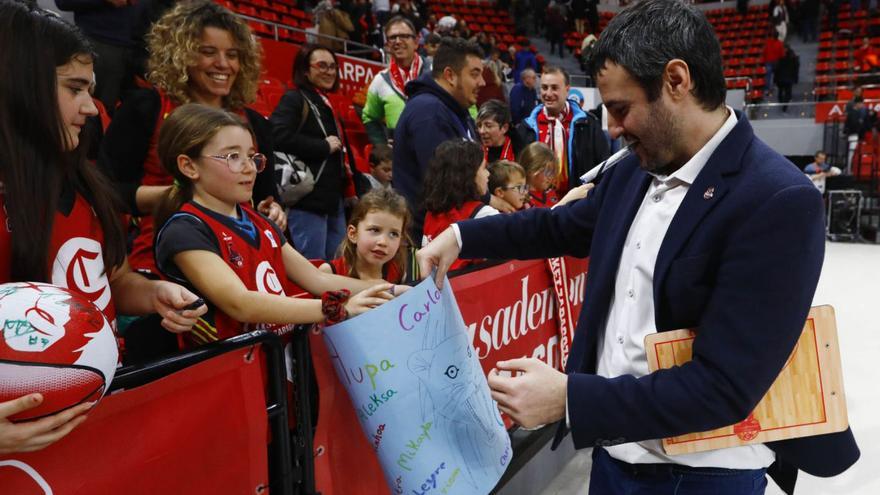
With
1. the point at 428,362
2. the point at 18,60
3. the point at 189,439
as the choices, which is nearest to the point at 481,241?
the point at 428,362

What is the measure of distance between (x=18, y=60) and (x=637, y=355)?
1404 millimetres

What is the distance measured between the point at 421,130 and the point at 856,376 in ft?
11.2

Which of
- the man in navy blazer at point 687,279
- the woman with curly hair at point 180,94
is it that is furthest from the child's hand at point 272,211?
the man in navy blazer at point 687,279

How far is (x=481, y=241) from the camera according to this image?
1.78m

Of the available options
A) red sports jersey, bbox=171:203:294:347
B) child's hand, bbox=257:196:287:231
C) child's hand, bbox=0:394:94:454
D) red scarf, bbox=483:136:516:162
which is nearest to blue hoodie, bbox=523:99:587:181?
red scarf, bbox=483:136:516:162

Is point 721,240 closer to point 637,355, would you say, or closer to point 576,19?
point 637,355

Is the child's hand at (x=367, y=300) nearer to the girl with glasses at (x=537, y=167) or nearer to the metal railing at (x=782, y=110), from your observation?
the girl with glasses at (x=537, y=167)

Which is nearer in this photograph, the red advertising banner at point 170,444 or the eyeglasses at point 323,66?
the red advertising banner at point 170,444

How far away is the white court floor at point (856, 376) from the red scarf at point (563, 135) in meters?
2.01

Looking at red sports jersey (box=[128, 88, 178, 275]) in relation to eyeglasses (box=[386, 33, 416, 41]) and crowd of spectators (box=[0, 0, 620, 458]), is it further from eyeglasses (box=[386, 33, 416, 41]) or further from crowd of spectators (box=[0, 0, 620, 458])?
eyeglasses (box=[386, 33, 416, 41])

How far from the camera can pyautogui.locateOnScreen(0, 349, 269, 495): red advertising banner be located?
115 centimetres

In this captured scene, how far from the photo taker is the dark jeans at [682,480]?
51.7 inches

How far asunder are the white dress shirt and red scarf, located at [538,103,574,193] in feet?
10.7

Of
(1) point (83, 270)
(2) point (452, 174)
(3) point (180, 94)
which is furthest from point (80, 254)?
(2) point (452, 174)
